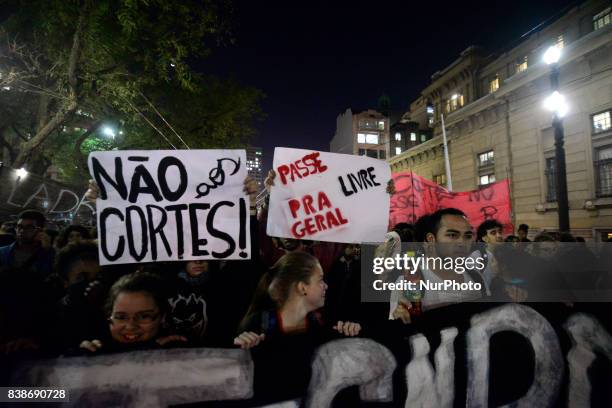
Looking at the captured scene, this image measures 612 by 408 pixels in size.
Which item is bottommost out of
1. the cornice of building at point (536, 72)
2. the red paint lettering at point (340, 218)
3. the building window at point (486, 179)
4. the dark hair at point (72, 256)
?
the dark hair at point (72, 256)

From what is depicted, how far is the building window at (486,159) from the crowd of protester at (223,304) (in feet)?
57.1

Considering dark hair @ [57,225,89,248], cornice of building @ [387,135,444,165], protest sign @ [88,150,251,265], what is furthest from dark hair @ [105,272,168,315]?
cornice of building @ [387,135,444,165]

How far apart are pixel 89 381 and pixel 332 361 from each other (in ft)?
4.51

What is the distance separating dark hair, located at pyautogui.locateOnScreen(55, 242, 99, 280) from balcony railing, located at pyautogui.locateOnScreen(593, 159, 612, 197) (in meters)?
16.7

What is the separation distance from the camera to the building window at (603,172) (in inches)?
516

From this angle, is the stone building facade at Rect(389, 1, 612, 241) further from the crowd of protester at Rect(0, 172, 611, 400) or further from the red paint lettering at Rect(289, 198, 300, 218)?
the red paint lettering at Rect(289, 198, 300, 218)

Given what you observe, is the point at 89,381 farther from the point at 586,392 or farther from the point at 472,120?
the point at 472,120

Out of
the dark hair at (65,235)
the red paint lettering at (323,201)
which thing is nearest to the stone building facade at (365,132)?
the dark hair at (65,235)

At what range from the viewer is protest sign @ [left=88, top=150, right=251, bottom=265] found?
2.56 meters

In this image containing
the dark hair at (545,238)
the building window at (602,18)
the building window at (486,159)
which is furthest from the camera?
the building window at (486,159)

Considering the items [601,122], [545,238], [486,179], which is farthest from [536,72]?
[545,238]

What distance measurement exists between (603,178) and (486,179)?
6307mm

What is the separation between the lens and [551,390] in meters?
2.30

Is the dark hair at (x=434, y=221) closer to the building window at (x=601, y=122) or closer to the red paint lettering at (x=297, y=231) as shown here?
the red paint lettering at (x=297, y=231)
